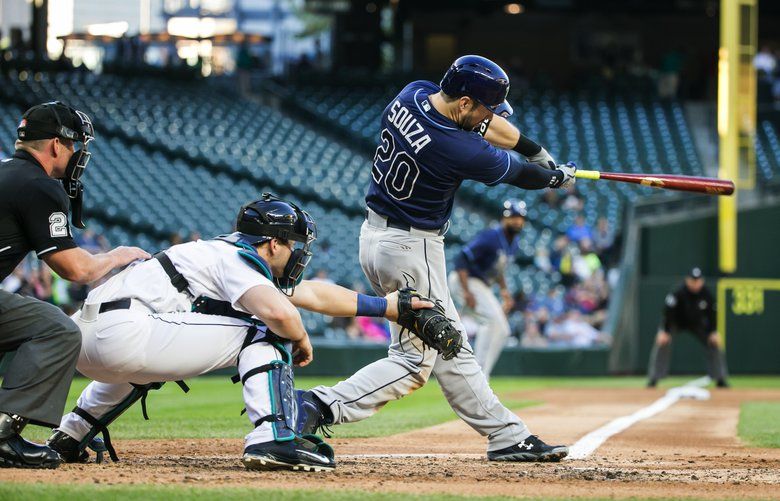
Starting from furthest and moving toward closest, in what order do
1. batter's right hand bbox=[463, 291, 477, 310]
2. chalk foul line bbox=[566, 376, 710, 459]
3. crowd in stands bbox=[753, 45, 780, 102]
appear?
crowd in stands bbox=[753, 45, 780, 102] → batter's right hand bbox=[463, 291, 477, 310] → chalk foul line bbox=[566, 376, 710, 459]

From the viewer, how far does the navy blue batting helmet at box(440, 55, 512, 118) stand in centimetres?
566

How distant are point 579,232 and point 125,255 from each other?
50.4 ft

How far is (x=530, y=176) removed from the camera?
5781 mm

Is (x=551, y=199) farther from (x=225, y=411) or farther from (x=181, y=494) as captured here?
(x=181, y=494)

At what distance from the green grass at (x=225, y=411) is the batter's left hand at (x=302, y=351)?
2.02 meters

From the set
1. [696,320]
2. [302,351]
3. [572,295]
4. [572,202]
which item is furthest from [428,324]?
[572,202]

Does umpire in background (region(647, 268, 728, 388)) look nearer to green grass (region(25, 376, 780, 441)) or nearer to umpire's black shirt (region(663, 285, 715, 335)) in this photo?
umpire's black shirt (region(663, 285, 715, 335))

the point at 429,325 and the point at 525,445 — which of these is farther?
the point at 525,445

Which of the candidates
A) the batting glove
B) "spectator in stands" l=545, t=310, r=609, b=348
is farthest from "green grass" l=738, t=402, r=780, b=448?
"spectator in stands" l=545, t=310, r=609, b=348

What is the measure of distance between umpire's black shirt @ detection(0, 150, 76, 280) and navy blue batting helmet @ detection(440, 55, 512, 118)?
1.94m

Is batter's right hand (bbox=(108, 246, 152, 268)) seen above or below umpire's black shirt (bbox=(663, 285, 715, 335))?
above

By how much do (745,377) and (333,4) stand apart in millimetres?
16010

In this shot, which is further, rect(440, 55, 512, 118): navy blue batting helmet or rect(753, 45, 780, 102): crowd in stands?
rect(753, 45, 780, 102): crowd in stands

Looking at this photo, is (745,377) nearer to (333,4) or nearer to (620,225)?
(620,225)
